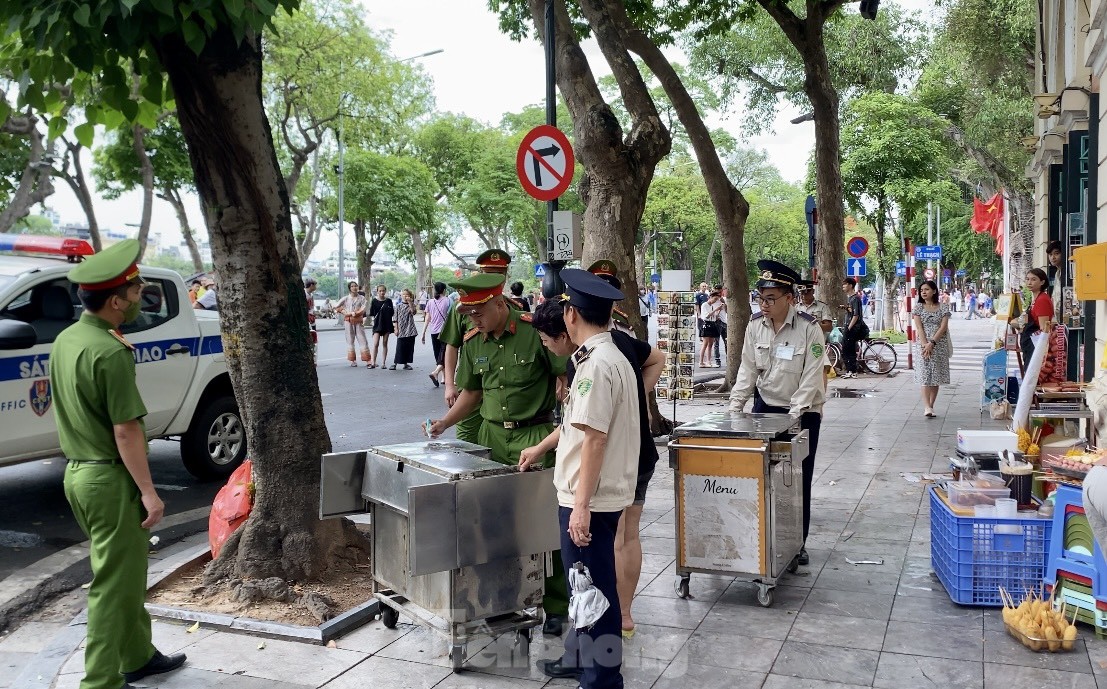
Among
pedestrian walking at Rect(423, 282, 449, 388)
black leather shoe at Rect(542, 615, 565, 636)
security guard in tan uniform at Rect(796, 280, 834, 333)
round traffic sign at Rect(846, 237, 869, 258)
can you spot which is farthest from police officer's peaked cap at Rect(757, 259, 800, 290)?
round traffic sign at Rect(846, 237, 869, 258)

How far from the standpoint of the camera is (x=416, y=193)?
4478 centimetres

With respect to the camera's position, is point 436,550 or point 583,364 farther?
point 436,550

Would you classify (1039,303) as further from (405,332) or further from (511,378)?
(405,332)

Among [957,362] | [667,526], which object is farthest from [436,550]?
[957,362]

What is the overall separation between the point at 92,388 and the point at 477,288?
176 centimetres

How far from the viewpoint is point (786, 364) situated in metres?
5.99

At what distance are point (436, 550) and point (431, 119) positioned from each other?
48631mm

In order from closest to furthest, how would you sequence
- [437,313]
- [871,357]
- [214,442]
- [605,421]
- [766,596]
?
[605,421] → [766,596] → [214,442] → [437,313] → [871,357]

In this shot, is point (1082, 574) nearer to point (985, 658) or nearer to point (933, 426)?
point (985, 658)

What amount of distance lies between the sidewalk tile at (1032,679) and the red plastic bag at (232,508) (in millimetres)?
4003

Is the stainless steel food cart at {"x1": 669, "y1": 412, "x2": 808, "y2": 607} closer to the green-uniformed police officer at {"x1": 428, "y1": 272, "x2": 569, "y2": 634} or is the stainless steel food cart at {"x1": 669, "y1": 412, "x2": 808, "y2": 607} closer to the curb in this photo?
the green-uniformed police officer at {"x1": 428, "y1": 272, "x2": 569, "y2": 634}

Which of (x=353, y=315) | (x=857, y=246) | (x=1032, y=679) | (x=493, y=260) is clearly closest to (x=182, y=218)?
(x=353, y=315)

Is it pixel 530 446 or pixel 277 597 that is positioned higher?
pixel 530 446

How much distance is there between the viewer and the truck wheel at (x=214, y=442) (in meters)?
8.77
